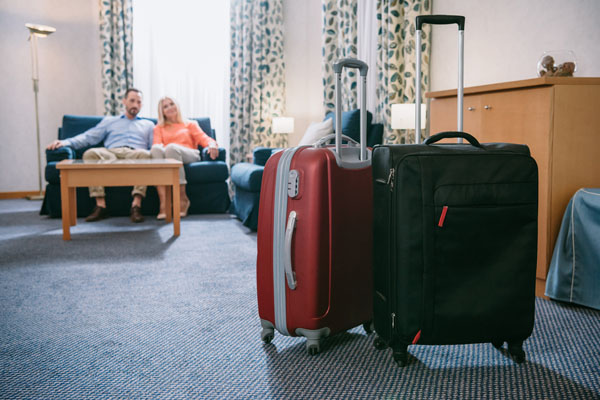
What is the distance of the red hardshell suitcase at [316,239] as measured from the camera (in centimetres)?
130

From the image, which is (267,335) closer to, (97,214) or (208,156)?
(97,214)

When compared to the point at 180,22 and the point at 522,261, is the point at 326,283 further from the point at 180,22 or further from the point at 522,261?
the point at 180,22

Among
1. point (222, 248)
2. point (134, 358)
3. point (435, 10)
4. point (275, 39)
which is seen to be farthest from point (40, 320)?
point (275, 39)

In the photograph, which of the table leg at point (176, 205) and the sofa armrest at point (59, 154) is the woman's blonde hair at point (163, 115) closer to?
the sofa armrest at point (59, 154)

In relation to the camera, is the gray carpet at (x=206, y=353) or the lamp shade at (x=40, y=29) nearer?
the gray carpet at (x=206, y=353)

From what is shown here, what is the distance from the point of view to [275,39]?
539cm

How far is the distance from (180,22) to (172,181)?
9.98 feet

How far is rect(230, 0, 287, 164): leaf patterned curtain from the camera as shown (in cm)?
531

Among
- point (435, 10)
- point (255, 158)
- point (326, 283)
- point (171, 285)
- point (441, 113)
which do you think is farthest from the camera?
point (255, 158)

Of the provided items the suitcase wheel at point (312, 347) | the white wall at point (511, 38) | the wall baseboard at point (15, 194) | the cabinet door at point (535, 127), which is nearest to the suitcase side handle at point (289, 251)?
the suitcase wheel at point (312, 347)

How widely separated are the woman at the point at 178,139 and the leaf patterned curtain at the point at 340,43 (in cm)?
129

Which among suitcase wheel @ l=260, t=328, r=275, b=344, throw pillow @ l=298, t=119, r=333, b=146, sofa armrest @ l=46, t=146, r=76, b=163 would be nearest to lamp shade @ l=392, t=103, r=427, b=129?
throw pillow @ l=298, t=119, r=333, b=146

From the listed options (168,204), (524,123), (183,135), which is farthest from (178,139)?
(524,123)

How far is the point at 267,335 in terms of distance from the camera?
1444 mm
